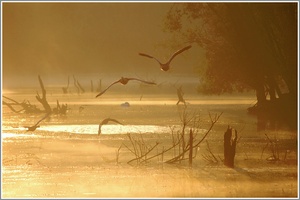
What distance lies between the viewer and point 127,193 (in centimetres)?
1789

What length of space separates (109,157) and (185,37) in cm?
1710

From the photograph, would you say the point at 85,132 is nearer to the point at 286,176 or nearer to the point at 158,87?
the point at 286,176

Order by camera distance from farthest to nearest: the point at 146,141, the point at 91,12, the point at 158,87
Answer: the point at 91,12 → the point at 158,87 → the point at 146,141

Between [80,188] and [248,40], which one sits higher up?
[248,40]

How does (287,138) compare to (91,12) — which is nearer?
(287,138)

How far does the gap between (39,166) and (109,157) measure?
2046 mm

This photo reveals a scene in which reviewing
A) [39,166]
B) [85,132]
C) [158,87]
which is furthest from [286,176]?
[158,87]

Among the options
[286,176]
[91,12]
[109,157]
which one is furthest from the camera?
[91,12]

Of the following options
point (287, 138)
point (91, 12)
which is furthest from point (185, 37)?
point (91, 12)

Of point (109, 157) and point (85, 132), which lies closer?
point (109, 157)

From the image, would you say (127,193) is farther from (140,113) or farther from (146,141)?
(140,113)

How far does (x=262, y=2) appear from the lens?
22.2 metres

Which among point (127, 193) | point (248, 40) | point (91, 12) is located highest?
point (91, 12)

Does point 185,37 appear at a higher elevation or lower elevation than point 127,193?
higher
